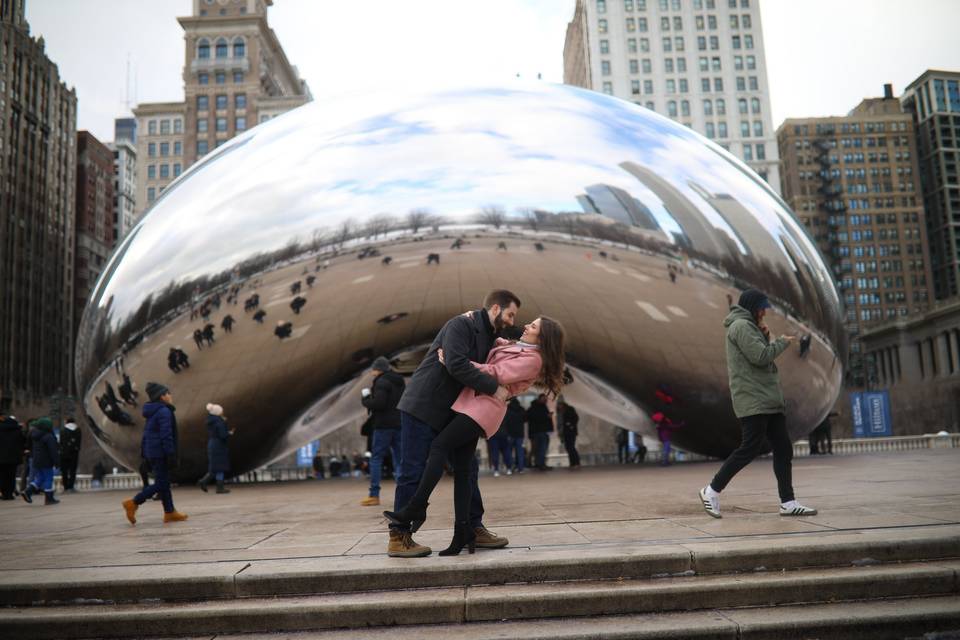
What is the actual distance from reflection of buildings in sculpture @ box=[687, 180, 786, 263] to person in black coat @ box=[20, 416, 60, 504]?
9640mm

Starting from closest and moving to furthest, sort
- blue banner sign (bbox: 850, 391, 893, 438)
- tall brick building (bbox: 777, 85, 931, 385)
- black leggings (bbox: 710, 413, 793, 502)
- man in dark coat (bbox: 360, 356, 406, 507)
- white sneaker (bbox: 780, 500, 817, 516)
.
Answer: white sneaker (bbox: 780, 500, 817, 516) < black leggings (bbox: 710, 413, 793, 502) < man in dark coat (bbox: 360, 356, 406, 507) < blue banner sign (bbox: 850, 391, 893, 438) < tall brick building (bbox: 777, 85, 931, 385)

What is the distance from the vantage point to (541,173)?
31.4 feet

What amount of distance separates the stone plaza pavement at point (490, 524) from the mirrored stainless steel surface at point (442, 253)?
5.44 ft

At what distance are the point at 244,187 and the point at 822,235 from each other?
126209 mm

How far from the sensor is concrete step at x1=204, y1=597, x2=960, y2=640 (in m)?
3.45

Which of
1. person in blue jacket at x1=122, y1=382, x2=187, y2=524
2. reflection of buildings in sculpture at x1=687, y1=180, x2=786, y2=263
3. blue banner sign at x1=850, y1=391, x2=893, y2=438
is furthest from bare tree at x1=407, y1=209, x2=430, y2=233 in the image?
blue banner sign at x1=850, y1=391, x2=893, y2=438

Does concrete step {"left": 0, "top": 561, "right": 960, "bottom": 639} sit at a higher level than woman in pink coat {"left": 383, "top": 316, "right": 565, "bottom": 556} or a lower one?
lower

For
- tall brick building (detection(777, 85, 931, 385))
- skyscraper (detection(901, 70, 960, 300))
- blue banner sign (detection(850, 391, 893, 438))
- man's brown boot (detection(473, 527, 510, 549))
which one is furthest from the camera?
skyscraper (detection(901, 70, 960, 300))

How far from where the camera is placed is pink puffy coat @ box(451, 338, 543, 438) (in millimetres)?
4566

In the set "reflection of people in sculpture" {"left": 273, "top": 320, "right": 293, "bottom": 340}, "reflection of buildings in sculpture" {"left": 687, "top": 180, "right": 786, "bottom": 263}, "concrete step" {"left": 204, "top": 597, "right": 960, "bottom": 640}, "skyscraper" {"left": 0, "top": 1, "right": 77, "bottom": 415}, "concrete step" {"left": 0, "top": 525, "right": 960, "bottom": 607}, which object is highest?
"skyscraper" {"left": 0, "top": 1, "right": 77, "bottom": 415}

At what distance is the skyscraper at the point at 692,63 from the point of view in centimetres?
9675

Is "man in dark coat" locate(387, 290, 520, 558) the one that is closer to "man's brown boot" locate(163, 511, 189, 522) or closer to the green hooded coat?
the green hooded coat

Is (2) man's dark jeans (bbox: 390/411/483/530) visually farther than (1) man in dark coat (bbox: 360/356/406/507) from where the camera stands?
No

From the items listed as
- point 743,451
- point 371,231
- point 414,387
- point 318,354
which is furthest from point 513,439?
point 414,387
